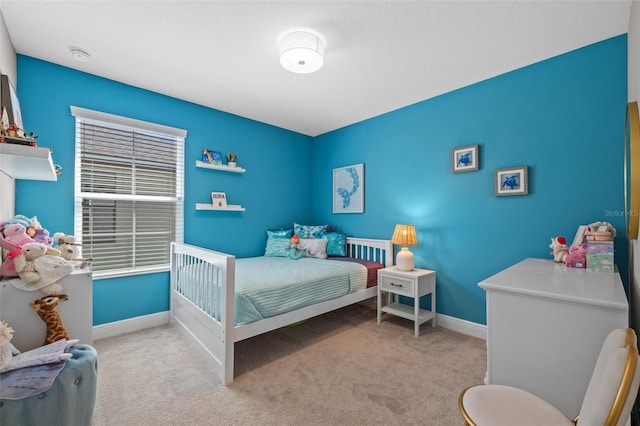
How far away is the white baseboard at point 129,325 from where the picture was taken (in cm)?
253

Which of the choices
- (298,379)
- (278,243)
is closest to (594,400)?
(298,379)

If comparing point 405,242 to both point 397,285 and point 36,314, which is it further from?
point 36,314

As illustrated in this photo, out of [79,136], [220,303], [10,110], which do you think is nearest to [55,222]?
[79,136]

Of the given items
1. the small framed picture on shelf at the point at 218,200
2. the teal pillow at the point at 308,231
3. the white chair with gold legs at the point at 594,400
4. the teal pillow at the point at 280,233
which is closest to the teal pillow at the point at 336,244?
the teal pillow at the point at 308,231

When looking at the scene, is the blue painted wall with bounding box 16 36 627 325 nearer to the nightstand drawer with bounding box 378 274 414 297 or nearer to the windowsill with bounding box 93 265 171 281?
the windowsill with bounding box 93 265 171 281

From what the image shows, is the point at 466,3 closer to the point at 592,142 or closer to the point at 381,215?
the point at 592,142

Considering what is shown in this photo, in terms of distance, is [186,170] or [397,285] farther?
[186,170]

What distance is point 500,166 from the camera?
2.51m

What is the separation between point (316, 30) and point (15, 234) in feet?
7.00

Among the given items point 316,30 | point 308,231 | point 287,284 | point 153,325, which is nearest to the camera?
point 316,30

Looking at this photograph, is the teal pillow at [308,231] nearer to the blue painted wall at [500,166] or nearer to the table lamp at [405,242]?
the blue painted wall at [500,166]

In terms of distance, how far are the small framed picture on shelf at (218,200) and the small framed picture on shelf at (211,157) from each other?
0.35 metres

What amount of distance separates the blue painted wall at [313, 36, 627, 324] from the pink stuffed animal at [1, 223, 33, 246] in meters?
3.08

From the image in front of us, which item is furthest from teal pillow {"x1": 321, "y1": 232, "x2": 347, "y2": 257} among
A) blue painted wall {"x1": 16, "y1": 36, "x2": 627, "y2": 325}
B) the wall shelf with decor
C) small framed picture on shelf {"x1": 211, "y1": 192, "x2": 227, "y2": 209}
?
the wall shelf with decor
